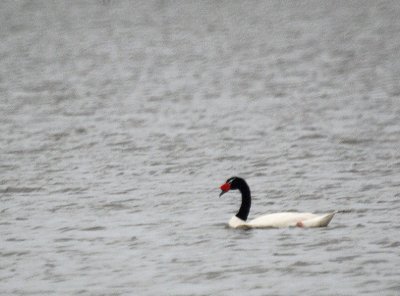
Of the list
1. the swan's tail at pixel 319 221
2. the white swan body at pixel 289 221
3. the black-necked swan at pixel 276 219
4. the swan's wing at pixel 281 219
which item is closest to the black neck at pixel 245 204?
the black-necked swan at pixel 276 219

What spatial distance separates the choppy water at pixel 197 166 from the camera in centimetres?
1430

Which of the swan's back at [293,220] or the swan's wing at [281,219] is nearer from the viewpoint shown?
the swan's back at [293,220]

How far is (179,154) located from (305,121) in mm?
5237

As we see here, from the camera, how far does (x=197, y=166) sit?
75.5 feet

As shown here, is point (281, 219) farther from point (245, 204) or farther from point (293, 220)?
point (245, 204)

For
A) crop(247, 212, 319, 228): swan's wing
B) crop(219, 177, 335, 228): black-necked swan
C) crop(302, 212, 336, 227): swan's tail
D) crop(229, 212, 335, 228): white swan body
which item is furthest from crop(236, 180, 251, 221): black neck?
crop(302, 212, 336, 227): swan's tail

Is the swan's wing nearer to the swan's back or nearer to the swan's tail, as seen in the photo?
the swan's back

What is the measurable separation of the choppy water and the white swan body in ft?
0.58

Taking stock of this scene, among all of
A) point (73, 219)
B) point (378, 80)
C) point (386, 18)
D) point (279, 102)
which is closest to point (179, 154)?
point (73, 219)

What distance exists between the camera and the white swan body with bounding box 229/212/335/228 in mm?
16234

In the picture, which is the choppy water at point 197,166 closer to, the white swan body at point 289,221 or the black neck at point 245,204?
the white swan body at point 289,221

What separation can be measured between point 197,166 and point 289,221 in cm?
677

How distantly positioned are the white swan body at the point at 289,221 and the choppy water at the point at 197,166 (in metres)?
0.18

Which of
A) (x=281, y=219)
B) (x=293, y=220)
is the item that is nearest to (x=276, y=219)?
(x=281, y=219)
